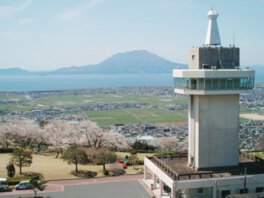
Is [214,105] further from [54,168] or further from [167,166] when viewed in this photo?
[54,168]

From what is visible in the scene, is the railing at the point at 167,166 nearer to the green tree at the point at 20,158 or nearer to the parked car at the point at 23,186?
the parked car at the point at 23,186

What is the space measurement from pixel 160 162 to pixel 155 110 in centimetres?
11196

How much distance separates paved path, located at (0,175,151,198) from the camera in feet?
106

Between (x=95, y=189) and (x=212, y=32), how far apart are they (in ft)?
58.2

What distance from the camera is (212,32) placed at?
32.7 m

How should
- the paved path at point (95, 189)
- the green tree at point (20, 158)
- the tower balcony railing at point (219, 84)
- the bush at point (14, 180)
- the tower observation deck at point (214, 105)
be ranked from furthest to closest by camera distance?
the green tree at point (20, 158) < the bush at point (14, 180) < the paved path at point (95, 189) < the tower observation deck at point (214, 105) < the tower balcony railing at point (219, 84)

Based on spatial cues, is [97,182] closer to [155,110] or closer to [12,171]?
[12,171]

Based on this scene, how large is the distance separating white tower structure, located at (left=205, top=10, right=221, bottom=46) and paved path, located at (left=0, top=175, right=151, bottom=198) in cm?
1454

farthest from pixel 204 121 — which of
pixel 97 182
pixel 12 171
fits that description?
pixel 12 171

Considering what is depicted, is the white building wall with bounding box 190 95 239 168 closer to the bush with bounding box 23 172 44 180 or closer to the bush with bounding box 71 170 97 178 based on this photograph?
the bush with bounding box 71 170 97 178

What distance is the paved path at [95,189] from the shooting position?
32281mm

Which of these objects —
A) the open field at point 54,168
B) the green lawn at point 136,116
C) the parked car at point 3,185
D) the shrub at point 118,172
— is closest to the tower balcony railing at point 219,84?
the shrub at point 118,172

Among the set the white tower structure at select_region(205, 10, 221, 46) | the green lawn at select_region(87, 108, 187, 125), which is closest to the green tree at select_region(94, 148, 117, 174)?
the white tower structure at select_region(205, 10, 221, 46)

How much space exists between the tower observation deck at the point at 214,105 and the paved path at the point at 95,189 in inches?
239
